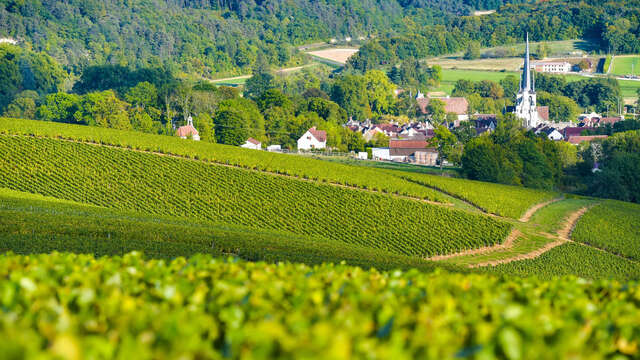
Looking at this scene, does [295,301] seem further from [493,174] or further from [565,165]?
[565,165]

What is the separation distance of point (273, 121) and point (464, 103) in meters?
82.5

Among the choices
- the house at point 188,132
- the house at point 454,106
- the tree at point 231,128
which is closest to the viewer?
the house at point 188,132

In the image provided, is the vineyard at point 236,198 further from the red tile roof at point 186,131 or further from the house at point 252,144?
the house at point 252,144

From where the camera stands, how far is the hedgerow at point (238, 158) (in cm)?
5756

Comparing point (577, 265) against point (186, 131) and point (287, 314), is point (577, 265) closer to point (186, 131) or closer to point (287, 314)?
point (287, 314)

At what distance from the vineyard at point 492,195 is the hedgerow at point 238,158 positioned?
2.56 meters

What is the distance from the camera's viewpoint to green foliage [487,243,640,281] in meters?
40.2

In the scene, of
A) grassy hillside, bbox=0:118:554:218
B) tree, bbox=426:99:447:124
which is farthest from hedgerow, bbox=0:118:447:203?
tree, bbox=426:99:447:124

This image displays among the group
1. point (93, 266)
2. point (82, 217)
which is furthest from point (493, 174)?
point (93, 266)

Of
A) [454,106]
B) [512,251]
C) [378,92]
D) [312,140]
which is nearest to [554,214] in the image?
[512,251]

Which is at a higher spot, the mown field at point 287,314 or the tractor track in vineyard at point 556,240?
the mown field at point 287,314

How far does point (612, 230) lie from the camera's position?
169 ft

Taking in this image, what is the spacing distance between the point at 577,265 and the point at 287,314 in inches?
1504

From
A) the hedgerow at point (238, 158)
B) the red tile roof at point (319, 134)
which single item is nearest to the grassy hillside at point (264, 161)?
the hedgerow at point (238, 158)
